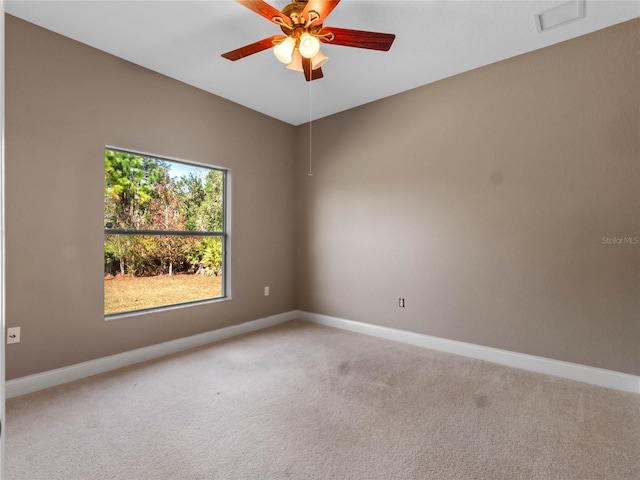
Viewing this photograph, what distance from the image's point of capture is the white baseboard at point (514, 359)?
8.02ft

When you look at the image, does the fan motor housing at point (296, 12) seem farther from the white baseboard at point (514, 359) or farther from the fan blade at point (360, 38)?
the white baseboard at point (514, 359)

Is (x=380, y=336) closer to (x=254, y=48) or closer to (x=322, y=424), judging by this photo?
(x=322, y=424)

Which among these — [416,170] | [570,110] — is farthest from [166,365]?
[570,110]

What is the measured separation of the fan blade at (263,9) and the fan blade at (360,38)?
247mm

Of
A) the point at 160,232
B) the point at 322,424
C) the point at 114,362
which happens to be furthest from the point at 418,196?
the point at 114,362

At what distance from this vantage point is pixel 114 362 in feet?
9.25

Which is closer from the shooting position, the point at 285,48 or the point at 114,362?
the point at 285,48

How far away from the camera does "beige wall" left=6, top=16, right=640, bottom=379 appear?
2426mm

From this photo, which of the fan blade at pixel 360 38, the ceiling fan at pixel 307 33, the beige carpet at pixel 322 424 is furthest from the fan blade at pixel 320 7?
the beige carpet at pixel 322 424

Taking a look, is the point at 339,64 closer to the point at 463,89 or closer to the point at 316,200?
the point at 463,89

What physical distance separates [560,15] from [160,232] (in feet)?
12.4

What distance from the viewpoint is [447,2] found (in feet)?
7.33

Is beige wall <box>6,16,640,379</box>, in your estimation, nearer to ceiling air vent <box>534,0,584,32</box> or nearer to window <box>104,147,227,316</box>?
window <box>104,147,227,316</box>

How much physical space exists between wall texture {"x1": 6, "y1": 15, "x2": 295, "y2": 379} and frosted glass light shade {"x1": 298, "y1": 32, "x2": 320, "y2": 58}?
72.4 inches
